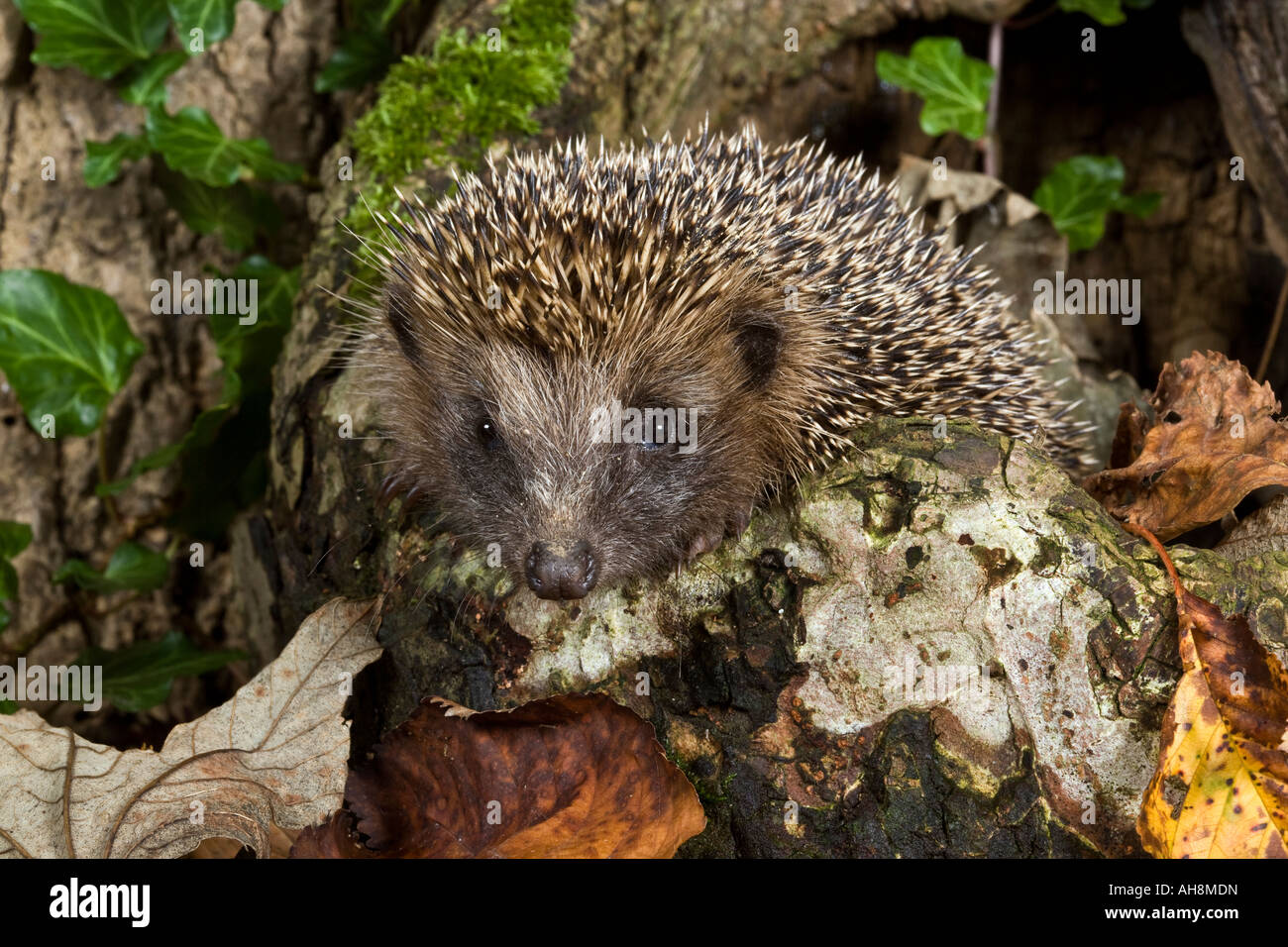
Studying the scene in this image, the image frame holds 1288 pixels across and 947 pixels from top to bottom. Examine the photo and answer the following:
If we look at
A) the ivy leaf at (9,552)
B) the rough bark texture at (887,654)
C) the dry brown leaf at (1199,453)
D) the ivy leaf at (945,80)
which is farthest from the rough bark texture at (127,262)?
the dry brown leaf at (1199,453)

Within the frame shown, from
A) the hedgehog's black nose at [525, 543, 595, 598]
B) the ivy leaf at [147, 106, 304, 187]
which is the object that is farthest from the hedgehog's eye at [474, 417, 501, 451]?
the ivy leaf at [147, 106, 304, 187]

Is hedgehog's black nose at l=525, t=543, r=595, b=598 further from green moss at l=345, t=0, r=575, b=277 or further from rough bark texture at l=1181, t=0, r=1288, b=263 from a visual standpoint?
rough bark texture at l=1181, t=0, r=1288, b=263

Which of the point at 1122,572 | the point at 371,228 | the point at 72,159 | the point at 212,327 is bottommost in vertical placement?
the point at 1122,572

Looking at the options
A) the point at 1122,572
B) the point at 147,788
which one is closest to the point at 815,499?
the point at 1122,572

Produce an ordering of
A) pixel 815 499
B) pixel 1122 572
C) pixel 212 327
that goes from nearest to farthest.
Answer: pixel 1122 572 < pixel 815 499 < pixel 212 327

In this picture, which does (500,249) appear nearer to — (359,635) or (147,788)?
(359,635)

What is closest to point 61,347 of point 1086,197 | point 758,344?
point 758,344
